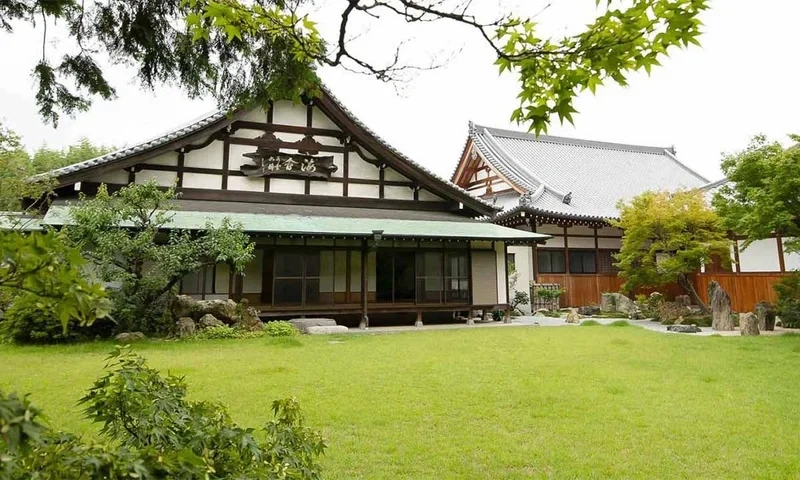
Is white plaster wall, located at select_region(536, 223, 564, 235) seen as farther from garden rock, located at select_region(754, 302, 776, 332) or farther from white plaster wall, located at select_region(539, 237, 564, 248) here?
garden rock, located at select_region(754, 302, 776, 332)

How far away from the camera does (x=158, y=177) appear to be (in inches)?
480

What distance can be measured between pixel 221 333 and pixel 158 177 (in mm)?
5042

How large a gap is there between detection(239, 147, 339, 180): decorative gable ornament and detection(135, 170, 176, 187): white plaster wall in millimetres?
1746

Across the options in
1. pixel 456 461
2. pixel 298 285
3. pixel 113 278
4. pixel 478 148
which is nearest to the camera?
pixel 456 461

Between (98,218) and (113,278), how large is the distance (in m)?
1.17

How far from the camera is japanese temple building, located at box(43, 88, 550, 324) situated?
458 inches

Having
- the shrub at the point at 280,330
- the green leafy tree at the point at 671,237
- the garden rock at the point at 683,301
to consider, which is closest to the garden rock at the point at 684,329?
the green leafy tree at the point at 671,237

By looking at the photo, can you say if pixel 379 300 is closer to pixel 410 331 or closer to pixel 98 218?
pixel 410 331

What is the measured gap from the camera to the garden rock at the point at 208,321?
9.94 metres

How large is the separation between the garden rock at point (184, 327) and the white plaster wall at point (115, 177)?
4.47m

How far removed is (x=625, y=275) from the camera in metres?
15.7

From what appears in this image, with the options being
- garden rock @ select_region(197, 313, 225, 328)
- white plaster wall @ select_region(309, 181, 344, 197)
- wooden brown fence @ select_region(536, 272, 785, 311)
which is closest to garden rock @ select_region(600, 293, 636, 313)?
wooden brown fence @ select_region(536, 272, 785, 311)

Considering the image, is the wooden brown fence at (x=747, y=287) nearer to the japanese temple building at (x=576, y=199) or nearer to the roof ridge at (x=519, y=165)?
the japanese temple building at (x=576, y=199)

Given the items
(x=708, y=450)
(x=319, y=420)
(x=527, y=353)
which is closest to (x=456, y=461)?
(x=319, y=420)
